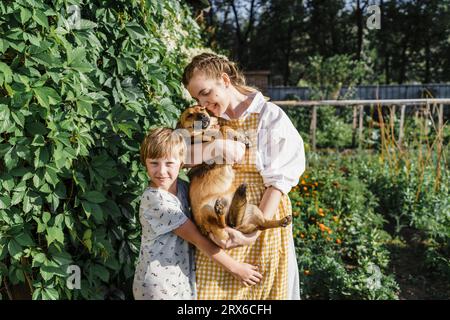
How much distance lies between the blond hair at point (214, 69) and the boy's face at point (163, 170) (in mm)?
336

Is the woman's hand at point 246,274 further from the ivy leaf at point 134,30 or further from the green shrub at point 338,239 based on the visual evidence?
the green shrub at point 338,239

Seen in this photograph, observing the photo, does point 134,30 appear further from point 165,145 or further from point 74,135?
point 165,145

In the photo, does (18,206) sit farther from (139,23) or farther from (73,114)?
(139,23)

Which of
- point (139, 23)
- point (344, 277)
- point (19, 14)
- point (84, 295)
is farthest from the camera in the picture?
point (344, 277)

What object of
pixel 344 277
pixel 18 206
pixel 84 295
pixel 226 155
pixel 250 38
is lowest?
pixel 344 277

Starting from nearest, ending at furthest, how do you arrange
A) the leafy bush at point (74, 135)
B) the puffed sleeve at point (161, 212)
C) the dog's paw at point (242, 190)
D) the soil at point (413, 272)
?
the dog's paw at point (242, 190), the puffed sleeve at point (161, 212), the leafy bush at point (74, 135), the soil at point (413, 272)

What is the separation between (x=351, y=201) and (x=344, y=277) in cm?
143

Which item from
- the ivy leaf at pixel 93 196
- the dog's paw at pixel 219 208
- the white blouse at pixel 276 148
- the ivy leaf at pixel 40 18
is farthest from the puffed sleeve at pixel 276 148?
the ivy leaf at pixel 40 18

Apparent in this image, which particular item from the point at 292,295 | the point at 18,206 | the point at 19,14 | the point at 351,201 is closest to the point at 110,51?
the point at 19,14

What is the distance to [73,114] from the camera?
233cm

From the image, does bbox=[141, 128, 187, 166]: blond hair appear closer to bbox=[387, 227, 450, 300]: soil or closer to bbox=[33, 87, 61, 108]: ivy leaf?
bbox=[33, 87, 61, 108]: ivy leaf

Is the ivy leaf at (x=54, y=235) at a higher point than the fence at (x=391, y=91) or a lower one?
lower

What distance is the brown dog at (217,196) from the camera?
189 centimetres

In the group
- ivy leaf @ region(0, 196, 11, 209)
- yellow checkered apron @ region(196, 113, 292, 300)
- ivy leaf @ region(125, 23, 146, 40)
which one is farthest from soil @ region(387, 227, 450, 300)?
ivy leaf @ region(0, 196, 11, 209)
